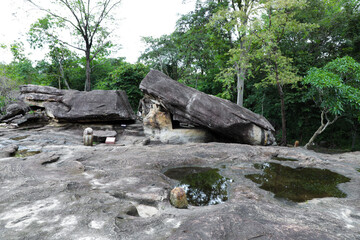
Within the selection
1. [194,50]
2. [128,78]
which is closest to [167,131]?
[128,78]

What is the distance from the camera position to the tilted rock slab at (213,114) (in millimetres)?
9305

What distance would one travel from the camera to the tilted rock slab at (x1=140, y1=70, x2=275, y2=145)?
930 cm

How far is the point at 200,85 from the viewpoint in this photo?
2055cm

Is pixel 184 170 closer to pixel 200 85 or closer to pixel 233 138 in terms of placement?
pixel 233 138

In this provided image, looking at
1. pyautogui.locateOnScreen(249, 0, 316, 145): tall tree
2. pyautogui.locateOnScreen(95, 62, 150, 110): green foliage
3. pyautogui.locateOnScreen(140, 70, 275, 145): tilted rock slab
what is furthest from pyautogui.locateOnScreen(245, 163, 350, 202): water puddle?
pyautogui.locateOnScreen(95, 62, 150, 110): green foliage

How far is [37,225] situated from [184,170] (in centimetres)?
374

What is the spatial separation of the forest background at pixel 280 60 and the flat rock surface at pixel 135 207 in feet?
17.0

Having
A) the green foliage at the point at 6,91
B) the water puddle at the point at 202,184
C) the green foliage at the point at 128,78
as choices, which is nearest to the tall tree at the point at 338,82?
the water puddle at the point at 202,184

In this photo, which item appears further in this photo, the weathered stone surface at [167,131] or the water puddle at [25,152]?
the weathered stone surface at [167,131]

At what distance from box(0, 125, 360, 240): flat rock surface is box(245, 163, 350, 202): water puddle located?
0.24 m

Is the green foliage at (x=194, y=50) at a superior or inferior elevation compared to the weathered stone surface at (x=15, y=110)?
superior

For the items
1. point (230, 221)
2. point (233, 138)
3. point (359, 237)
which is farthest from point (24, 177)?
point (233, 138)

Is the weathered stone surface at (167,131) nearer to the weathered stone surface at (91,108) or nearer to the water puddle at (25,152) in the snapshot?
the weathered stone surface at (91,108)

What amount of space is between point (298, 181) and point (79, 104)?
11.8 meters
